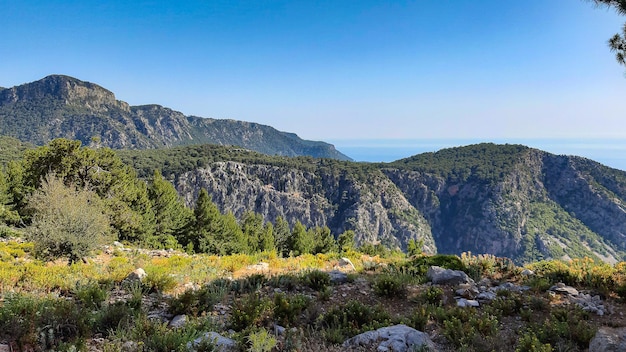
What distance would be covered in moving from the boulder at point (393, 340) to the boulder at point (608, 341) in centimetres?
239

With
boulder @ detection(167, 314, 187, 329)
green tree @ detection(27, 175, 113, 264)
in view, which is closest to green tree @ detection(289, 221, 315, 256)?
green tree @ detection(27, 175, 113, 264)

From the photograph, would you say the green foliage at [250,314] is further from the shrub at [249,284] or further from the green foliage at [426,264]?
the green foliage at [426,264]

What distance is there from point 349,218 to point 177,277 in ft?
528

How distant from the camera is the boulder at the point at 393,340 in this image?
4781mm

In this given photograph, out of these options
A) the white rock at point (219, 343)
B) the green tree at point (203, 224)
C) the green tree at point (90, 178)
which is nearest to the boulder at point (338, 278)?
the white rock at point (219, 343)

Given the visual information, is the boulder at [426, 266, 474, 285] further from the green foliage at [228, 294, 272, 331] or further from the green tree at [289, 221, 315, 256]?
the green tree at [289, 221, 315, 256]

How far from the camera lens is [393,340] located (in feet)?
16.2

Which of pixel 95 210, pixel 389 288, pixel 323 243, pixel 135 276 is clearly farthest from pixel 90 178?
pixel 323 243

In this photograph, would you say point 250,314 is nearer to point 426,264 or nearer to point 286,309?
point 286,309

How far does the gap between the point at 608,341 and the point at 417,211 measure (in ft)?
674

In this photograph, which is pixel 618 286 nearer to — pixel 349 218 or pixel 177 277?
pixel 177 277

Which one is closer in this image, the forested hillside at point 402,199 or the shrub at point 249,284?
the shrub at point 249,284

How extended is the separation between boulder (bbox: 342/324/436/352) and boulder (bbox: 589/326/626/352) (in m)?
2.39

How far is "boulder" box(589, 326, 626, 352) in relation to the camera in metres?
4.59
